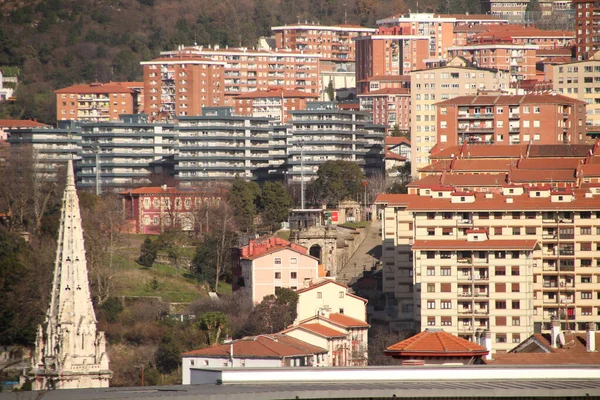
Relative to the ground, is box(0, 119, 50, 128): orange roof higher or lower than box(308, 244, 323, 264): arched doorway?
higher

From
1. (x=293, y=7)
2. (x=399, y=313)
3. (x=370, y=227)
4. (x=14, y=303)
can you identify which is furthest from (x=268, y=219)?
(x=293, y=7)

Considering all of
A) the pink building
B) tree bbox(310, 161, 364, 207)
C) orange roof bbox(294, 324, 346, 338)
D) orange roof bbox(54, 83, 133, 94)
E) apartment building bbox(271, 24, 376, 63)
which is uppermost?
apartment building bbox(271, 24, 376, 63)

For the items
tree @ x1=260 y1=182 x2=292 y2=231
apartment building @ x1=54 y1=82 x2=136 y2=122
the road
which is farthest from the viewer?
apartment building @ x1=54 y1=82 x2=136 y2=122

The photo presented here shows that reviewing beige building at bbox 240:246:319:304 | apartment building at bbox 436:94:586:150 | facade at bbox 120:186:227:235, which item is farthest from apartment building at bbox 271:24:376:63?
beige building at bbox 240:246:319:304

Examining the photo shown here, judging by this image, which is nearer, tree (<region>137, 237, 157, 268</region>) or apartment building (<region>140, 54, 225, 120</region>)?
tree (<region>137, 237, 157, 268</region>)

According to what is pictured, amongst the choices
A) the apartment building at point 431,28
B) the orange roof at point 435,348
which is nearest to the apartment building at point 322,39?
the apartment building at point 431,28

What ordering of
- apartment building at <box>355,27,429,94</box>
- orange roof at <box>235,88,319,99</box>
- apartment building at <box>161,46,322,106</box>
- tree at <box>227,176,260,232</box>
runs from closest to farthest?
tree at <box>227,176,260,232</box>, orange roof at <box>235,88,319,99</box>, apartment building at <box>161,46,322,106</box>, apartment building at <box>355,27,429,94</box>

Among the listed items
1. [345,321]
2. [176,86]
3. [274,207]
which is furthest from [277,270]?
[176,86]

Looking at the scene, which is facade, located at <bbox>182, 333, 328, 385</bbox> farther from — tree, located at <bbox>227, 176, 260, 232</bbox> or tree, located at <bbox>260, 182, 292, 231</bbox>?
tree, located at <bbox>260, 182, 292, 231</bbox>
